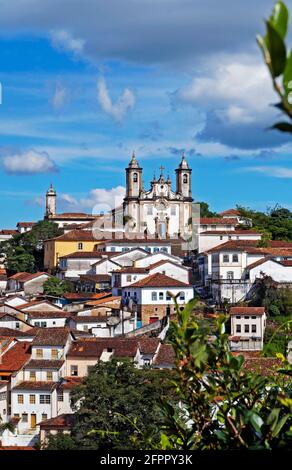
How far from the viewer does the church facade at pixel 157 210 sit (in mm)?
52531

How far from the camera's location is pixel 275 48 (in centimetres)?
148

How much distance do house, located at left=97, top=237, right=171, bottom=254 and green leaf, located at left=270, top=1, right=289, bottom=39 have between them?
1684 inches

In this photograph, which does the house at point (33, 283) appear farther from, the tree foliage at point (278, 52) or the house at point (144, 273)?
the tree foliage at point (278, 52)

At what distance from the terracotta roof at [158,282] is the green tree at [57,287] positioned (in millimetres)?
5354

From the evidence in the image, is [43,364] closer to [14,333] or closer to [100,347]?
[100,347]

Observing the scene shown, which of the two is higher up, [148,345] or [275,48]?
[275,48]

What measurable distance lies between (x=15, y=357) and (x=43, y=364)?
1391 mm

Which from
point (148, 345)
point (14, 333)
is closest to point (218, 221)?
point (14, 333)

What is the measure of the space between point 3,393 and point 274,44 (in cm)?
2579

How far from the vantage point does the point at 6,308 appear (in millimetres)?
34031

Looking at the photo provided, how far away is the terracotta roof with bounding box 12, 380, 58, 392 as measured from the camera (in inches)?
1007

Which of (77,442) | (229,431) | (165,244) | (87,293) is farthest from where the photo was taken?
(165,244)
